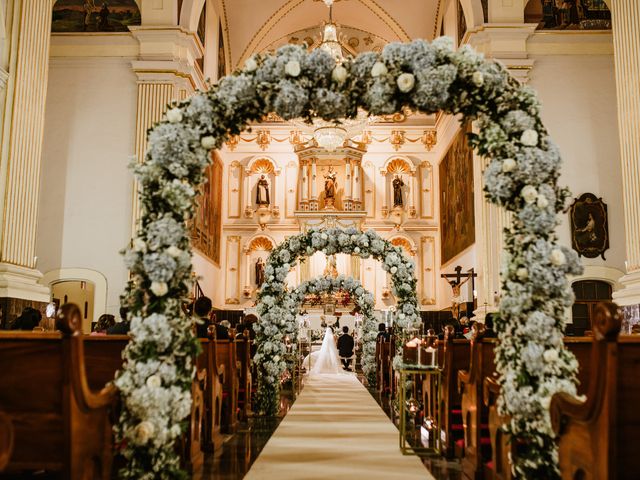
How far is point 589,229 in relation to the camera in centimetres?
1449

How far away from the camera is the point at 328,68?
4.88m

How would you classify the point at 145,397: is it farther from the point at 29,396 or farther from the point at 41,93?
the point at 41,93

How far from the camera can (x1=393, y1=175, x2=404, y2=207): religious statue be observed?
2458cm

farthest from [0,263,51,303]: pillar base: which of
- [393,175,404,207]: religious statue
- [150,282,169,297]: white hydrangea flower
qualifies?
[393,175,404,207]: religious statue

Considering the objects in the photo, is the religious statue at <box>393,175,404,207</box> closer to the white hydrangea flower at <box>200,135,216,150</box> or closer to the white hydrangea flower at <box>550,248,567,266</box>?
the white hydrangea flower at <box>200,135,216,150</box>

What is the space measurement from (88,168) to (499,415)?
1286 cm

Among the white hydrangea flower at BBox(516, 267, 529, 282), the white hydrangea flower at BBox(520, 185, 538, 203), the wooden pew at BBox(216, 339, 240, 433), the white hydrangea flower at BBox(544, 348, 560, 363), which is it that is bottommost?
the wooden pew at BBox(216, 339, 240, 433)

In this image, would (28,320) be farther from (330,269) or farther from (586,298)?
(330,269)

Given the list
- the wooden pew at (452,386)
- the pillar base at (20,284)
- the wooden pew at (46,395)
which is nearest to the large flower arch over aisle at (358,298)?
the pillar base at (20,284)

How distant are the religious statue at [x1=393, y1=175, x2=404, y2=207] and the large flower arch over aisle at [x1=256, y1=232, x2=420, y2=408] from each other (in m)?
11.5

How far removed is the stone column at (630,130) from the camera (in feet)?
31.2

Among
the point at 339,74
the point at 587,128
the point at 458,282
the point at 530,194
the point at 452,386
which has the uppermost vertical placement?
the point at 587,128

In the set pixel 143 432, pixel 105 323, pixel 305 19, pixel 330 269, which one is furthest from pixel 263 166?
pixel 143 432

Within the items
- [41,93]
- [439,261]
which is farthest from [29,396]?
[439,261]
